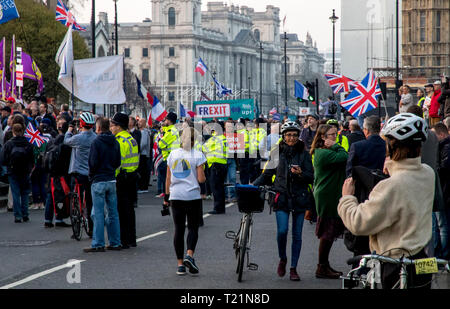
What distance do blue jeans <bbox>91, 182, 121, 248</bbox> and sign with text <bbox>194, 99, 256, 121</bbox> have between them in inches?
498

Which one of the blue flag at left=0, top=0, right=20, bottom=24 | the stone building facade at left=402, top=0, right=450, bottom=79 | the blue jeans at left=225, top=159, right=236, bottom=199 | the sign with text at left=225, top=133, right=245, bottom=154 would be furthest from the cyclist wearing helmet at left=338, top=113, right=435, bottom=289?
the stone building facade at left=402, top=0, right=450, bottom=79

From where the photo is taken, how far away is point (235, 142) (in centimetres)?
2064

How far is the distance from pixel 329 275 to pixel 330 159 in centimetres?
125

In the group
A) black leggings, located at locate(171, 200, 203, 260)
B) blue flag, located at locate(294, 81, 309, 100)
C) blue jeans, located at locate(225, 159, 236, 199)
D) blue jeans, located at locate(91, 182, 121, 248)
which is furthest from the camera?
blue flag, located at locate(294, 81, 309, 100)

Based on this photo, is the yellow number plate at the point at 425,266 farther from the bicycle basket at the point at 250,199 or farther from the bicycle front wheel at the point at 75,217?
the bicycle front wheel at the point at 75,217

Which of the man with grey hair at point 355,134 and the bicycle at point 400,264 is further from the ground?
the man with grey hair at point 355,134

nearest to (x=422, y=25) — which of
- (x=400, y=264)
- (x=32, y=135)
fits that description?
(x=32, y=135)

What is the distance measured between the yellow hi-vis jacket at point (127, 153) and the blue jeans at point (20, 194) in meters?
4.17

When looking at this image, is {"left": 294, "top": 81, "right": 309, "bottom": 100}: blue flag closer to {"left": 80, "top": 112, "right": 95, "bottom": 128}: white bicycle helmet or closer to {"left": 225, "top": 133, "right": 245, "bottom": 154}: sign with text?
{"left": 225, "top": 133, "right": 245, "bottom": 154}: sign with text

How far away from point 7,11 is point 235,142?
302 inches

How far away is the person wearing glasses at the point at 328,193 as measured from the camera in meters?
9.63

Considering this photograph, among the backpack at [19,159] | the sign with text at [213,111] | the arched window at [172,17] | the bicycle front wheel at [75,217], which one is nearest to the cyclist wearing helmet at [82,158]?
the bicycle front wheel at [75,217]

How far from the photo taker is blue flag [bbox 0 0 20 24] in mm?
23750
